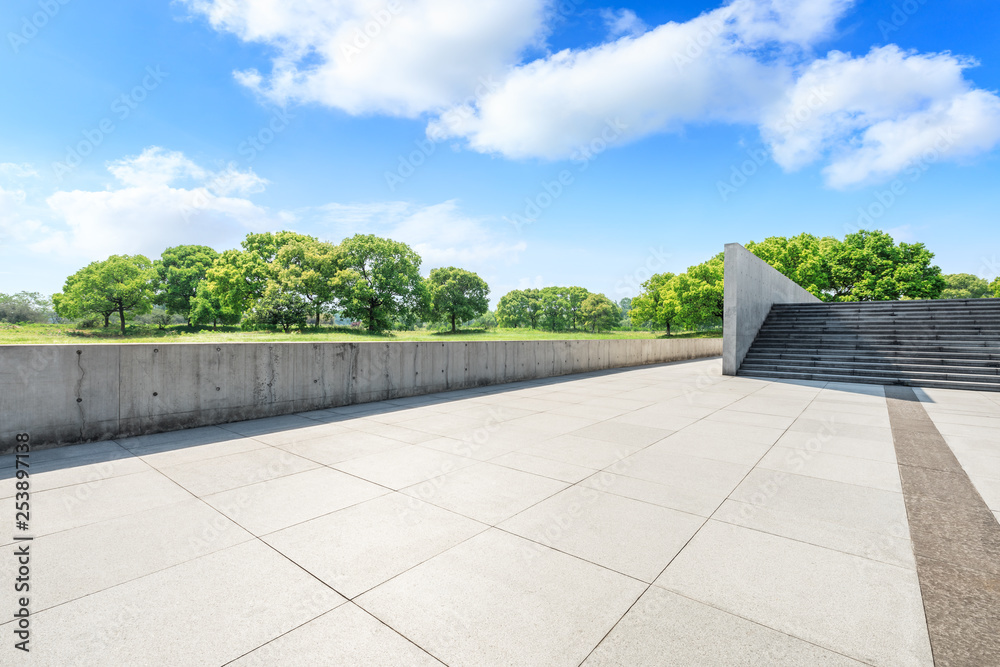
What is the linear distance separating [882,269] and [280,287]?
216 ft

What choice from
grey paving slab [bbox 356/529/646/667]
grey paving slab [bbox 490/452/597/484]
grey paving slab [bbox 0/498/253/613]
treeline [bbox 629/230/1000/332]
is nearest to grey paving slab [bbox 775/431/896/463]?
grey paving slab [bbox 490/452/597/484]

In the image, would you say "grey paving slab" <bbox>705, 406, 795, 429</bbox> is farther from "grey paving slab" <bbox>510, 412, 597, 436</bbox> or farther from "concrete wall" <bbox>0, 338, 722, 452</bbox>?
"concrete wall" <bbox>0, 338, 722, 452</bbox>

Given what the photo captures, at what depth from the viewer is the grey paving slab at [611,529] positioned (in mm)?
3000

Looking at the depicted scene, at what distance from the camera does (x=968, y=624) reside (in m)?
2.39

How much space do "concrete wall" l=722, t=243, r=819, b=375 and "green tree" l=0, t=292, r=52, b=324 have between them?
8113cm

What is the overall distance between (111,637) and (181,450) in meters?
4.01

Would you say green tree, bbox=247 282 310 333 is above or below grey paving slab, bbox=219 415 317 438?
above

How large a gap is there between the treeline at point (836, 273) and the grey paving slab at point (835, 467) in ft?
162

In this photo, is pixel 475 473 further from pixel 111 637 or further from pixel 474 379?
pixel 474 379

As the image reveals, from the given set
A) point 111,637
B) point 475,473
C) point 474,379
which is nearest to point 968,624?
point 475,473

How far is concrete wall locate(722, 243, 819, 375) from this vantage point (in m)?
14.9

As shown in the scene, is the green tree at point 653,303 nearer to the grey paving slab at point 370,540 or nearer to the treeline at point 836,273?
the treeline at point 836,273

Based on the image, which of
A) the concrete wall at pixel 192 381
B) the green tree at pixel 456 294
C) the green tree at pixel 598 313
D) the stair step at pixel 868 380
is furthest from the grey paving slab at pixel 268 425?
the green tree at pixel 598 313

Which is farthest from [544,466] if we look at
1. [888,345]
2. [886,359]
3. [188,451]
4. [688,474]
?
[888,345]
